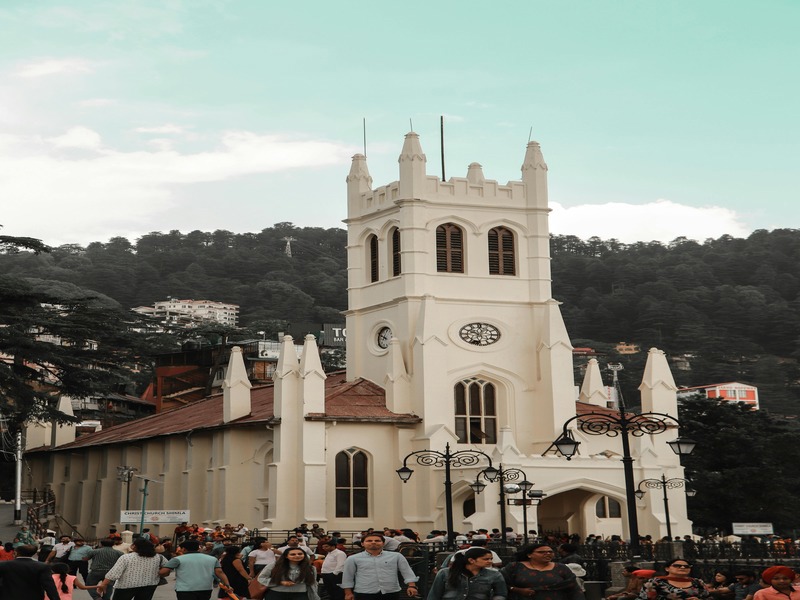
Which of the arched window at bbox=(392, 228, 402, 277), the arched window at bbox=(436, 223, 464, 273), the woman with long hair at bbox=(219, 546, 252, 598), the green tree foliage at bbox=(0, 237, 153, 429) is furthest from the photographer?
the arched window at bbox=(392, 228, 402, 277)

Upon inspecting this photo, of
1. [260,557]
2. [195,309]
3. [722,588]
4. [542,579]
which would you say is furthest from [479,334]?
[195,309]

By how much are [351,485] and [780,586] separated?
135ft

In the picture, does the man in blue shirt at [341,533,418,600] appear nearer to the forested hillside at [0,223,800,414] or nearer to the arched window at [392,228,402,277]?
the arched window at [392,228,402,277]

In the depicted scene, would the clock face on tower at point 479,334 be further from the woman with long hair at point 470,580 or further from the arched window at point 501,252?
the woman with long hair at point 470,580

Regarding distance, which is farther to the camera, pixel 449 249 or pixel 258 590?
pixel 449 249

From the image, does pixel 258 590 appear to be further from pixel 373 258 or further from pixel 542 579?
pixel 373 258

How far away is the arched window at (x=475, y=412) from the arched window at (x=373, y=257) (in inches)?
293

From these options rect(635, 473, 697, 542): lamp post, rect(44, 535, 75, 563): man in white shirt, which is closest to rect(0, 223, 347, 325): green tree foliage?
rect(635, 473, 697, 542): lamp post

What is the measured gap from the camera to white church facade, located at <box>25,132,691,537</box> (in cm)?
5391

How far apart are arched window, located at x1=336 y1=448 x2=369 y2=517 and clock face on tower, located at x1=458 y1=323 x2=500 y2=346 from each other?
297 inches

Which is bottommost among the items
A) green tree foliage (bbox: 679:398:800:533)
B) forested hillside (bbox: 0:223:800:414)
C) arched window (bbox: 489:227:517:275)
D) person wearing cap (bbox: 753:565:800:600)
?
person wearing cap (bbox: 753:565:800:600)

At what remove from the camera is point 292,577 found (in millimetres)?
17047

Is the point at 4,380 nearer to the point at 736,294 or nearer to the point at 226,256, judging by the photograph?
the point at 736,294

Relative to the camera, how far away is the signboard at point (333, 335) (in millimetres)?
137750
